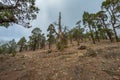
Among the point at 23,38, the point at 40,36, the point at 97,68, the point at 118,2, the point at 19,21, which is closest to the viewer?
the point at 97,68

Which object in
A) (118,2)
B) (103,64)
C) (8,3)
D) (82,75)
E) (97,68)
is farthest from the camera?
(118,2)

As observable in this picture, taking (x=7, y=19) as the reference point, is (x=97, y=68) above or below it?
below

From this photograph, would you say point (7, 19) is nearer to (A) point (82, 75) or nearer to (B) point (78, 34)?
(A) point (82, 75)

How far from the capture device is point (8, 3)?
1395cm

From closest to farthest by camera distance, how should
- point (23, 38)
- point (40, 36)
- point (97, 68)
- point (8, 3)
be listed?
point (97, 68) → point (8, 3) → point (40, 36) → point (23, 38)

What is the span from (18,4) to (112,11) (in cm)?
3090

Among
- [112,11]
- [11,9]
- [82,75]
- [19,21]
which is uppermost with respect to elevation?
→ [112,11]

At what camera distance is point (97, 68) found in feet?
39.2

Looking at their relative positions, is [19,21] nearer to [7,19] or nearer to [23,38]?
[7,19]

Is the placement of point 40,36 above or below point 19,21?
above

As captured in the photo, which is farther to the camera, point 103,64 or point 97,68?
point 103,64

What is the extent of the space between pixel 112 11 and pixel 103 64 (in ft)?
98.8

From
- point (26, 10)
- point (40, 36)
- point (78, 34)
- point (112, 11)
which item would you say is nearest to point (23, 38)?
point (40, 36)

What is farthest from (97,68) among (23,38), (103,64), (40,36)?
(23,38)
